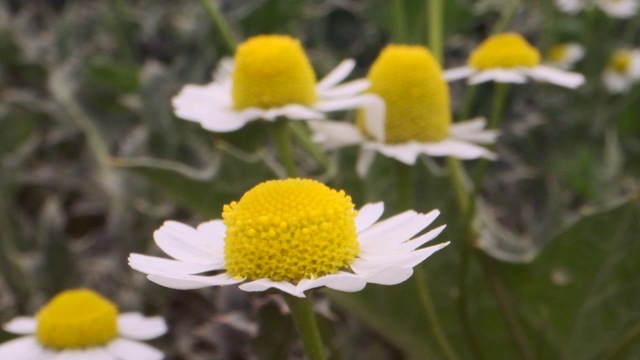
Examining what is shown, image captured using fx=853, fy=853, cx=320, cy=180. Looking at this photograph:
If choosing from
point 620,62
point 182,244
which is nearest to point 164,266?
point 182,244

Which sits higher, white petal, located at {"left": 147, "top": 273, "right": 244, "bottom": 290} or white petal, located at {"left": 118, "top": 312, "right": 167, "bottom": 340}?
white petal, located at {"left": 118, "top": 312, "right": 167, "bottom": 340}

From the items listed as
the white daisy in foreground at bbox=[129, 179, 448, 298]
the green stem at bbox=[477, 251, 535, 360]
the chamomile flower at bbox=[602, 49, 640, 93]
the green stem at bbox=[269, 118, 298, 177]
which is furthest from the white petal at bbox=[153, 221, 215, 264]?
the chamomile flower at bbox=[602, 49, 640, 93]

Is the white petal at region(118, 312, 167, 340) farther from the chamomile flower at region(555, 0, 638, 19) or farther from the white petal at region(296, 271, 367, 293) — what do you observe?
the chamomile flower at region(555, 0, 638, 19)

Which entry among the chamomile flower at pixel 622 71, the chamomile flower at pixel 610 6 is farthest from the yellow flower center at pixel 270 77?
the chamomile flower at pixel 622 71

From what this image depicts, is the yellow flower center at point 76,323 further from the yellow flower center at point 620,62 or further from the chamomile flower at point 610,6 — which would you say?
the yellow flower center at point 620,62

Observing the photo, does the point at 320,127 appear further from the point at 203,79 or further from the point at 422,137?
the point at 203,79

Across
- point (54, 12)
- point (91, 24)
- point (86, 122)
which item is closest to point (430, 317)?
point (86, 122)
